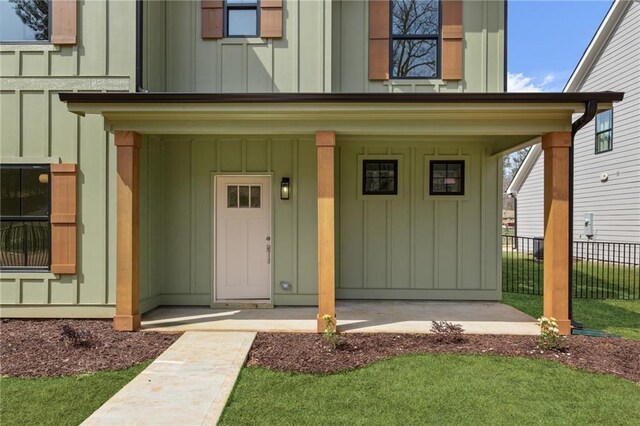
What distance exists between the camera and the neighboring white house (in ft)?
36.8

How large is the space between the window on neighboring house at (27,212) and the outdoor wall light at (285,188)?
3361 millimetres

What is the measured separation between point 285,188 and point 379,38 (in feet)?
10.00

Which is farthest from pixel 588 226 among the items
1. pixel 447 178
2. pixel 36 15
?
pixel 36 15

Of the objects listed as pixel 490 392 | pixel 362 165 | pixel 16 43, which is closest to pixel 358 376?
pixel 490 392

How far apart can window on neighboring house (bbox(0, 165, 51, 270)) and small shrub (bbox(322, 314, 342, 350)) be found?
4053mm

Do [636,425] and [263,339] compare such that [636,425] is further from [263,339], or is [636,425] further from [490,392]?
[263,339]

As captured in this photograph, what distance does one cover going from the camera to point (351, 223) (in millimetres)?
6941

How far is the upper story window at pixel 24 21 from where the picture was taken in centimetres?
550

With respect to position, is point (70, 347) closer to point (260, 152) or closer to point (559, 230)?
point (260, 152)

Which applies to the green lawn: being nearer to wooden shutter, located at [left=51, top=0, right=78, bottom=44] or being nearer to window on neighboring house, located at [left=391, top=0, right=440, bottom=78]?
window on neighboring house, located at [left=391, top=0, right=440, bottom=78]

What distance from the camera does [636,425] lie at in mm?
2939

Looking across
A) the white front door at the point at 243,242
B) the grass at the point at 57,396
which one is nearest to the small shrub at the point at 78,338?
the grass at the point at 57,396

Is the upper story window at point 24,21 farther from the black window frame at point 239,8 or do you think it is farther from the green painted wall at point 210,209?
the black window frame at point 239,8

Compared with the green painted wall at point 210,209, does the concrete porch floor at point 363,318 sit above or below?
below
